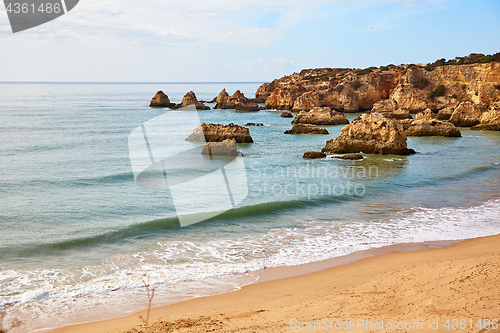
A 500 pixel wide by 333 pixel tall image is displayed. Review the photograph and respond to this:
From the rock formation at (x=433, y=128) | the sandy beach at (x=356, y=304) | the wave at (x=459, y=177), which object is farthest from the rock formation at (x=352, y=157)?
the sandy beach at (x=356, y=304)

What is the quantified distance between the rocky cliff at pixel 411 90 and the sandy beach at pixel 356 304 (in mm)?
47281

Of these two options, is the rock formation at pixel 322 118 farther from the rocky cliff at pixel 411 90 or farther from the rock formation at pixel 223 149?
the rock formation at pixel 223 149

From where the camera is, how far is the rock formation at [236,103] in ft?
229

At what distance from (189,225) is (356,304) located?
21.7ft

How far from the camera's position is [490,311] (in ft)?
17.2

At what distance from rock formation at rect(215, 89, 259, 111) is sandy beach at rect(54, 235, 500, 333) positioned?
206 ft

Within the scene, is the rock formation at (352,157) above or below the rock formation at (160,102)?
below

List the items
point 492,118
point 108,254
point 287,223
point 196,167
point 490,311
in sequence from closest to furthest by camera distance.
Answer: point 490,311 → point 108,254 → point 287,223 → point 196,167 → point 492,118

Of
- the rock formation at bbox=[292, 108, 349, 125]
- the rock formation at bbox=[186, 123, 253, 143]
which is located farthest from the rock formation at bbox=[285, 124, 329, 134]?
the rock formation at bbox=[186, 123, 253, 143]

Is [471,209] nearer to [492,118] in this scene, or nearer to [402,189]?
[402,189]

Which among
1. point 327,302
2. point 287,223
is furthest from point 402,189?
point 327,302

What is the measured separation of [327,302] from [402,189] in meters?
11.4

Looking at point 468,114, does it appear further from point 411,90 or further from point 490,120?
point 411,90

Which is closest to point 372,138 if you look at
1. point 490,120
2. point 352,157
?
point 352,157
